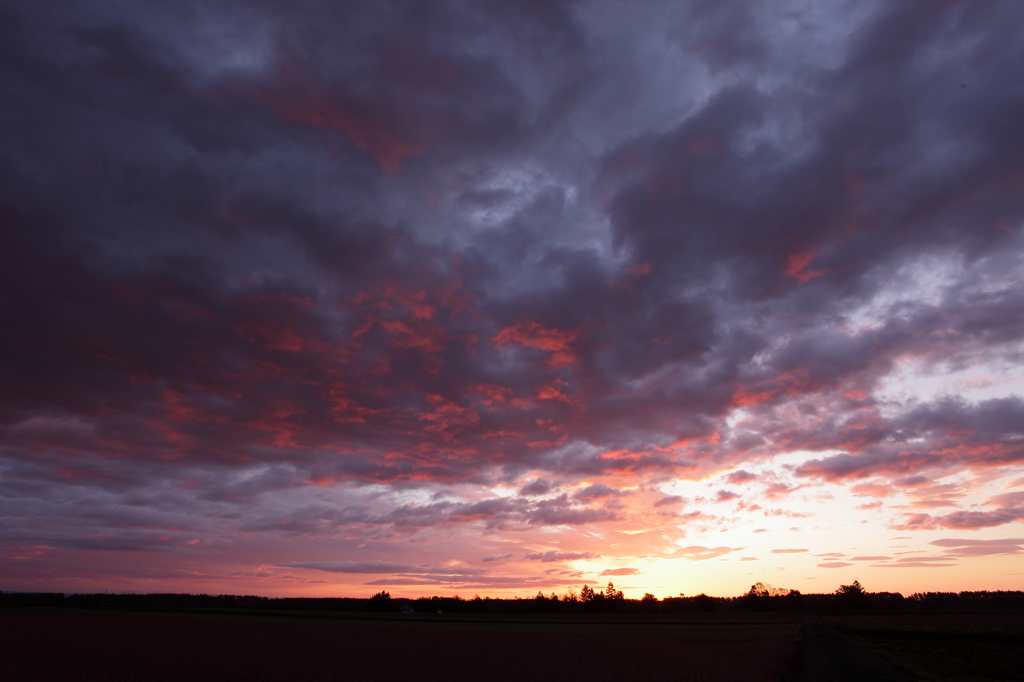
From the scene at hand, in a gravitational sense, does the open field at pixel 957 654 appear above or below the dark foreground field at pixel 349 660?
below

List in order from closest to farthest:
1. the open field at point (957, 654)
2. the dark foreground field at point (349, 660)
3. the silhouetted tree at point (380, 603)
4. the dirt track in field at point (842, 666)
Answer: the dark foreground field at point (349, 660) → the dirt track in field at point (842, 666) → the open field at point (957, 654) → the silhouetted tree at point (380, 603)

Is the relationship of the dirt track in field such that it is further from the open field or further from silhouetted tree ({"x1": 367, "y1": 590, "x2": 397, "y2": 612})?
silhouetted tree ({"x1": 367, "y1": 590, "x2": 397, "y2": 612})

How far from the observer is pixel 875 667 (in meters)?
34.2

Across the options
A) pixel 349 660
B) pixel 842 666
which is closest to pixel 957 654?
pixel 842 666

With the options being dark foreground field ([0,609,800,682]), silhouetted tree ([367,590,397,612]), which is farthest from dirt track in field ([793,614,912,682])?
silhouetted tree ([367,590,397,612])

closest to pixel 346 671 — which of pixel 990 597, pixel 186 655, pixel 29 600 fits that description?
pixel 186 655

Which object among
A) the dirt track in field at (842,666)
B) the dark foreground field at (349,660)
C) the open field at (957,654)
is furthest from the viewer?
the open field at (957,654)

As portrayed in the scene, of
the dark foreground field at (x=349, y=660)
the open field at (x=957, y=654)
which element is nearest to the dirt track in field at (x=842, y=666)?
the open field at (x=957, y=654)

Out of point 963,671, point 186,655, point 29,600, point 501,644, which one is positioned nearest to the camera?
point 186,655

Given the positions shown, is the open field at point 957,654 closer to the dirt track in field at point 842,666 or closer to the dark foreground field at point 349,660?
the dirt track in field at point 842,666

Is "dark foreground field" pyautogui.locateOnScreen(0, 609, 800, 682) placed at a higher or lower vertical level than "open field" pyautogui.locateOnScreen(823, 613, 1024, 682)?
higher

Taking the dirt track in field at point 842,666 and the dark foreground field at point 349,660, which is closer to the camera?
the dark foreground field at point 349,660

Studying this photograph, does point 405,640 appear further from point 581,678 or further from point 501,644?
point 581,678

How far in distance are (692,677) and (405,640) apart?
28915 mm
